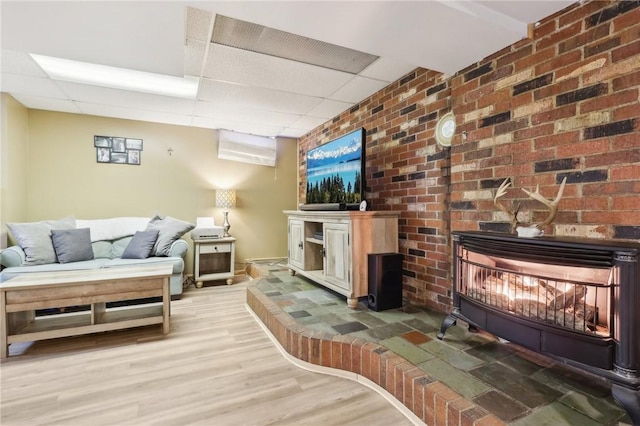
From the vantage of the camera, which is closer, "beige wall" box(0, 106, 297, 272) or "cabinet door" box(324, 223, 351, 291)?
"cabinet door" box(324, 223, 351, 291)

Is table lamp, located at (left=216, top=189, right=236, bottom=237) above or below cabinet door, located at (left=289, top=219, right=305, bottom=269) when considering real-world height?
above

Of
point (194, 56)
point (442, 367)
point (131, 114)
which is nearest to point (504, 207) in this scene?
point (442, 367)

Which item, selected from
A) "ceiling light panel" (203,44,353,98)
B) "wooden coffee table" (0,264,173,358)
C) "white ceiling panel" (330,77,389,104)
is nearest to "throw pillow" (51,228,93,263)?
"wooden coffee table" (0,264,173,358)

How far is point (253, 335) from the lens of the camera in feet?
8.13

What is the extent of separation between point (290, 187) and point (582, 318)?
4330mm

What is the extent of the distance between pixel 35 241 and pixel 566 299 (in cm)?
453

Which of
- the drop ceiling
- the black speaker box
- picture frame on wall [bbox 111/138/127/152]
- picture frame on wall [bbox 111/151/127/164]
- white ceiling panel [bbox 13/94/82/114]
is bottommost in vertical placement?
the black speaker box

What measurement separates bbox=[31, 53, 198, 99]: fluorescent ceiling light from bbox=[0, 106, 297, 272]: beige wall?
1.23 meters

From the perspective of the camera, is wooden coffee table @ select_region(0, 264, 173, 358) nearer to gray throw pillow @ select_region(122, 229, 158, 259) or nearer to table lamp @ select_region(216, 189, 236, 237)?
gray throw pillow @ select_region(122, 229, 158, 259)

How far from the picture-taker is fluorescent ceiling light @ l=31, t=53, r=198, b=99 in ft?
8.89

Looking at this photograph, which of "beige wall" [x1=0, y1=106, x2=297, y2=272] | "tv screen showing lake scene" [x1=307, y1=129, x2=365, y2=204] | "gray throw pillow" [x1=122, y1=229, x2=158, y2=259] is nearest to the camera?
"tv screen showing lake scene" [x1=307, y1=129, x2=365, y2=204]

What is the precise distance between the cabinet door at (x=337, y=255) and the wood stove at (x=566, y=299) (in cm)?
100

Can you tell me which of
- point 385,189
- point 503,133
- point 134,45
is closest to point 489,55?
point 503,133

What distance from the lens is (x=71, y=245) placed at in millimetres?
3236
